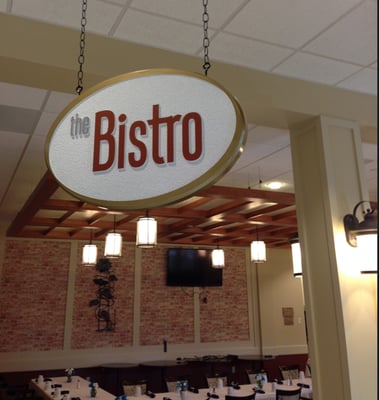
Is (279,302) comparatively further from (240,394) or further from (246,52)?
(246,52)

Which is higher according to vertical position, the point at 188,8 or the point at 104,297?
the point at 188,8

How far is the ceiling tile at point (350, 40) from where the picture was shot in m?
2.23

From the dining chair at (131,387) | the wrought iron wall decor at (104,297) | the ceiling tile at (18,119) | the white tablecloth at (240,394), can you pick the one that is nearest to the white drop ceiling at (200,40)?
the ceiling tile at (18,119)

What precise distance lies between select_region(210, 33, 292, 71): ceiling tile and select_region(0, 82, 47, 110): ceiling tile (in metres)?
1.35

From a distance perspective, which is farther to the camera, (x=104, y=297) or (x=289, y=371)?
(x=104, y=297)

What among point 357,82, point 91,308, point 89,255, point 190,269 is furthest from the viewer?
point 190,269

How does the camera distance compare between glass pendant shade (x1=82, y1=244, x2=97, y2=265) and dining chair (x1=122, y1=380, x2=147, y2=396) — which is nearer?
dining chair (x1=122, y1=380, x2=147, y2=396)

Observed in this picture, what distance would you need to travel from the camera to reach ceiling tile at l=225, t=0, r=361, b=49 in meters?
2.13

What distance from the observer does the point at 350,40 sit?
2.43 meters

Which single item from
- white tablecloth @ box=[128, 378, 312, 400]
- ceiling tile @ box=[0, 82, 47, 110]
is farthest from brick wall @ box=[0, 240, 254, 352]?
ceiling tile @ box=[0, 82, 47, 110]

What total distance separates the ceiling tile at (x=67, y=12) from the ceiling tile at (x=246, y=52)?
2.04ft

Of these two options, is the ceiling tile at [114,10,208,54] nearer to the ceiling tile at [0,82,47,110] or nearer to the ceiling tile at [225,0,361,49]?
the ceiling tile at [225,0,361,49]

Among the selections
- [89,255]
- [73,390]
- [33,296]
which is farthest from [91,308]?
[73,390]

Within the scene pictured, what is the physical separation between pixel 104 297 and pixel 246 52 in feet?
21.9
